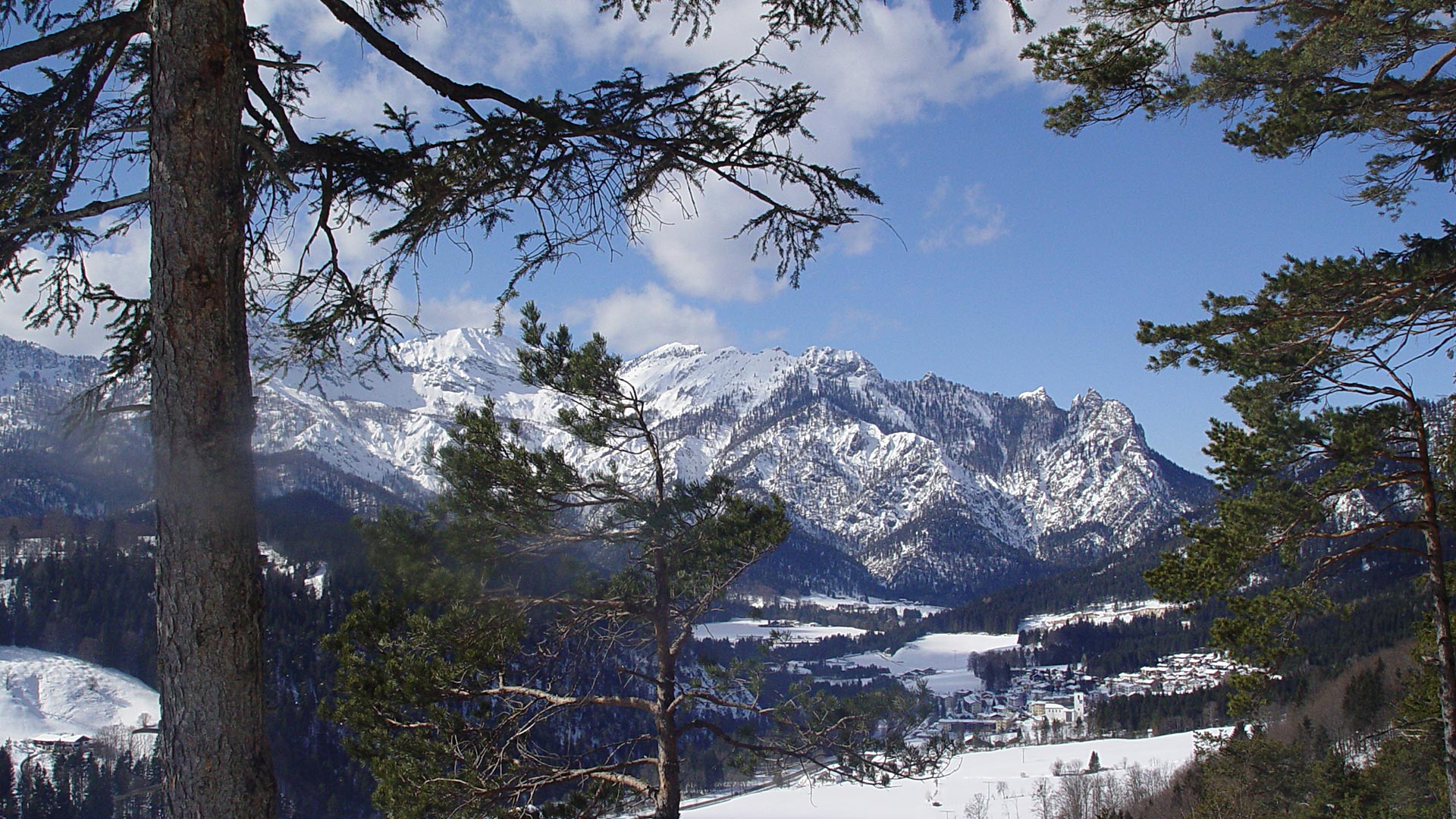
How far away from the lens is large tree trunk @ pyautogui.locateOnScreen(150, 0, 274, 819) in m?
2.85

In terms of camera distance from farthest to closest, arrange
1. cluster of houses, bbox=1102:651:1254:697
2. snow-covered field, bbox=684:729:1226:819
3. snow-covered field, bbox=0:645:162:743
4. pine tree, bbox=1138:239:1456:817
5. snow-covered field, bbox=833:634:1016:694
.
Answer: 1. snow-covered field, bbox=833:634:1016:694
2. cluster of houses, bbox=1102:651:1254:697
3. snow-covered field, bbox=0:645:162:743
4. snow-covered field, bbox=684:729:1226:819
5. pine tree, bbox=1138:239:1456:817

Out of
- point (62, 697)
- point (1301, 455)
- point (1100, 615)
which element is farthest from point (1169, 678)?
point (62, 697)

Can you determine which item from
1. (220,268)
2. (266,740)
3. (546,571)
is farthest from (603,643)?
(220,268)

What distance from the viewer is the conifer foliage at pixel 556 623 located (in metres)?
7.21

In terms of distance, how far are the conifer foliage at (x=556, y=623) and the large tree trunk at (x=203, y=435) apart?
427cm

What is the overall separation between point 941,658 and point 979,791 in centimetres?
8598

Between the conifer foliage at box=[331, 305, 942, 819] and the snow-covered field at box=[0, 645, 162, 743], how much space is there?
267ft

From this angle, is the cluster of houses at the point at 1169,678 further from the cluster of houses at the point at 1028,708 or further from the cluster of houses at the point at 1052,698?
the cluster of houses at the point at 1028,708

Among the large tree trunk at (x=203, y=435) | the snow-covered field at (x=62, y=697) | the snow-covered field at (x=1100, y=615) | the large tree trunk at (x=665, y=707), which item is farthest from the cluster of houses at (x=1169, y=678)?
the snow-covered field at (x=62, y=697)

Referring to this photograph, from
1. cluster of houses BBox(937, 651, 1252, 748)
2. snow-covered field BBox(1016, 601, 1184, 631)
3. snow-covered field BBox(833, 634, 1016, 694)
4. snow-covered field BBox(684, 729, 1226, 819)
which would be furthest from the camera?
snow-covered field BBox(1016, 601, 1184, 631)

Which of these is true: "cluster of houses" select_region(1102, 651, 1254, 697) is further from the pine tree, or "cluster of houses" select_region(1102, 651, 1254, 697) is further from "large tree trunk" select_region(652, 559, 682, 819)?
"large tree trunk" select_region(652, 559, 682, 819)

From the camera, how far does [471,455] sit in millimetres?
7891

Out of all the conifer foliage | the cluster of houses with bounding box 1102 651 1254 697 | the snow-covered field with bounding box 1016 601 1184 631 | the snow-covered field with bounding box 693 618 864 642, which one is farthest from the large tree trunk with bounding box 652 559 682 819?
the snow-covered field with bounding box 1016 601 1184 631

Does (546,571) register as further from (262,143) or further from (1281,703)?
(1281,703)
